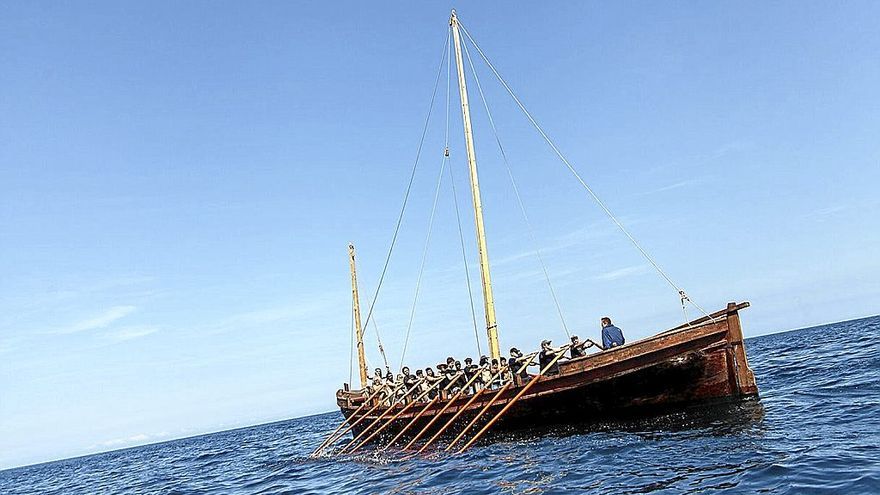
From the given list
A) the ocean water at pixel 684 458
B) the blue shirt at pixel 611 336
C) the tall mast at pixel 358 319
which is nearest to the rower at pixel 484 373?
the ocean water at pixel 684 458

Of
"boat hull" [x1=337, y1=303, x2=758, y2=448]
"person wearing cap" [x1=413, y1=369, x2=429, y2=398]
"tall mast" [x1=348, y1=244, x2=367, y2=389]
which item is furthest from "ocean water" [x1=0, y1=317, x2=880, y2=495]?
"tall mast" [x1=348, y1=244, x2=367, y2=389]

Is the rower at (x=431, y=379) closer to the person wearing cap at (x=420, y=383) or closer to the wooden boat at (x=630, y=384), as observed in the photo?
the person wearing cap at (x=420, y=383)

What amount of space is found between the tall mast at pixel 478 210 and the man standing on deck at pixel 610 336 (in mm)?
4503

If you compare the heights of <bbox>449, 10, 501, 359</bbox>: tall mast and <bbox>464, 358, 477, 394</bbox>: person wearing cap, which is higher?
<bbox>449, 10, 501, 359</bbox>: tall mast

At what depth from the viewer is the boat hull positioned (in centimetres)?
1571

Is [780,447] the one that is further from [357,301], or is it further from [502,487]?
[357,301]

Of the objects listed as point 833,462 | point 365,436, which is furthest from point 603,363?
point 365,436

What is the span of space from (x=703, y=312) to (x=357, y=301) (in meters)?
21.8

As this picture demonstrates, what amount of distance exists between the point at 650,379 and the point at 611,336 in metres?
2.19

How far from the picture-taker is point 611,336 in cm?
1814

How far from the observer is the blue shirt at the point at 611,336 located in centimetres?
1802

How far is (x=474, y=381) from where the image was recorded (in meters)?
20.6

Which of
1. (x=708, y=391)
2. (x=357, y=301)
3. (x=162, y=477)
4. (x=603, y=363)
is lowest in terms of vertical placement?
(x=162, y=477)

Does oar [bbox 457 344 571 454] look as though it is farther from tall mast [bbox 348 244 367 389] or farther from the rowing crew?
tall mast [bbox 348 244 367 389]
